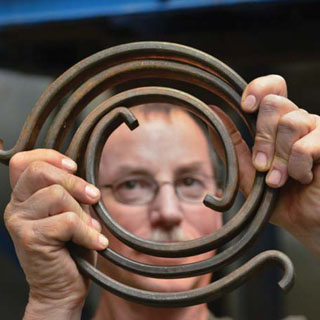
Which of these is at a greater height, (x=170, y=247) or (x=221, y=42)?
(x=221, y=42)

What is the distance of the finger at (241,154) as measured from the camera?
92 centimetres

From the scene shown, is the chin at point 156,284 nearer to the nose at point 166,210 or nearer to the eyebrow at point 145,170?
the nose at point 166,210

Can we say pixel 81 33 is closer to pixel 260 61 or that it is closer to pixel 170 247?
pixel 260 61

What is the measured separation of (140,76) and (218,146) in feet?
0.57

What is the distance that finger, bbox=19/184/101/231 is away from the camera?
83 centimetres

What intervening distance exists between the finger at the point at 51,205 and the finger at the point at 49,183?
0.01 meters

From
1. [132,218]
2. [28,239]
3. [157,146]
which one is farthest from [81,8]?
[28,239]

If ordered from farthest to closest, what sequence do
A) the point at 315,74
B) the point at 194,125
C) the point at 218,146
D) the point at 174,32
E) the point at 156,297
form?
the point at 315,74 < the point at 174,32 < the point at 194,125 < the point at 218,146 < the point at 156,297

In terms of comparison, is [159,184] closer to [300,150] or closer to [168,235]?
[168,235]

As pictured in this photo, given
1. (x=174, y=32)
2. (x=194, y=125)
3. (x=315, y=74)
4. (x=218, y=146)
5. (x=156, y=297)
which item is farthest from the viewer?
(x=315, y=74)

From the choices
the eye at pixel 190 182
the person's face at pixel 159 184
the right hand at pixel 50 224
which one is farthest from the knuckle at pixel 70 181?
the eye at pixel 190 182

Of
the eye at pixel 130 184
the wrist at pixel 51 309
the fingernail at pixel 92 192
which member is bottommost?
the wrist at pixel 51 309

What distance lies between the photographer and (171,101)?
84 cm

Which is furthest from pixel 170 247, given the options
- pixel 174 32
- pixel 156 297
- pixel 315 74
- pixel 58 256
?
pixel 315 74
